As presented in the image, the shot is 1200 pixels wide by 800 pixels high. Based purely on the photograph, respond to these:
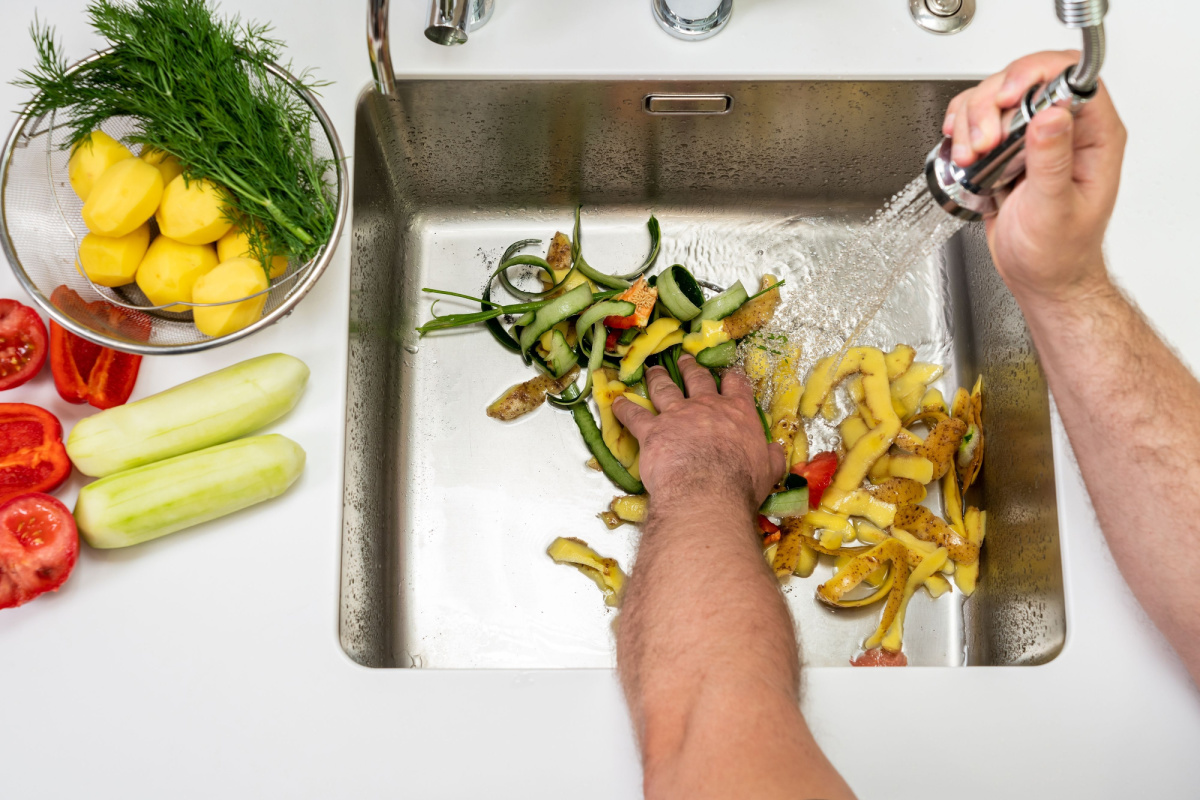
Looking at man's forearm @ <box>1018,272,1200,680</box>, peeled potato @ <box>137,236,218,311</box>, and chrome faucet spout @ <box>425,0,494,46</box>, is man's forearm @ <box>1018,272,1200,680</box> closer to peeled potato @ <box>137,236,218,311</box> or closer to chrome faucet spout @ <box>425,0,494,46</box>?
chrome faucet spout @ <box>425,0,494,46</box>

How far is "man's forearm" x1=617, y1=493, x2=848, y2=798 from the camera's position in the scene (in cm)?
69

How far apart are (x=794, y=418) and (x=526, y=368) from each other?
15.1 inches

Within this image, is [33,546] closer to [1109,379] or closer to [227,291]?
[227,291]

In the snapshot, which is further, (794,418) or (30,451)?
(794,418)

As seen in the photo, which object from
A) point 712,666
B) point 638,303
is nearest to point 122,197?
point 638,303

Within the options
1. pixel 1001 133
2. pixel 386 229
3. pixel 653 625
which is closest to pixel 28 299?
pixel 386 229

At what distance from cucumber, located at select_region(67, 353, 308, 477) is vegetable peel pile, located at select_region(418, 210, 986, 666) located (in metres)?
0.30

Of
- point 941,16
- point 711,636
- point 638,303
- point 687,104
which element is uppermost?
point 941,16

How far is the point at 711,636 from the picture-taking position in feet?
2.52

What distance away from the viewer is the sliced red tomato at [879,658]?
105 cm

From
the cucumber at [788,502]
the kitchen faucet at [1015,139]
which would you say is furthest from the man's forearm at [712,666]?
the kitchen faucet at [1015,139]

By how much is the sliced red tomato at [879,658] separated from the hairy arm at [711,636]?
10.2 inches

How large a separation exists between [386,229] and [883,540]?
79cm

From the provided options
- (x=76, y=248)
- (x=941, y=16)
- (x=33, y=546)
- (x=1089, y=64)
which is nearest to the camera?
(x=1089, y=64)
